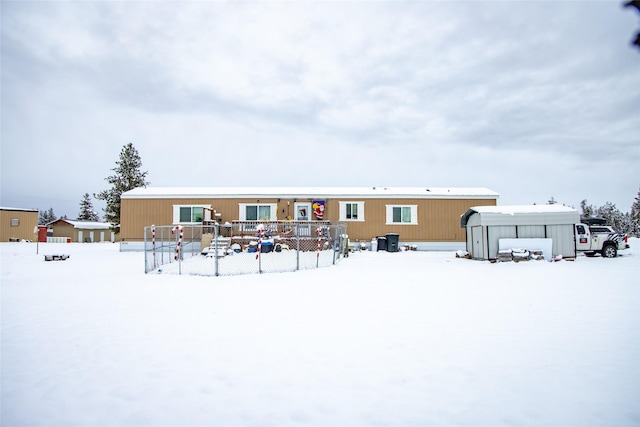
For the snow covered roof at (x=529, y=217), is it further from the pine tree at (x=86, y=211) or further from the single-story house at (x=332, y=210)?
the pine tree at (x=86, y=211)

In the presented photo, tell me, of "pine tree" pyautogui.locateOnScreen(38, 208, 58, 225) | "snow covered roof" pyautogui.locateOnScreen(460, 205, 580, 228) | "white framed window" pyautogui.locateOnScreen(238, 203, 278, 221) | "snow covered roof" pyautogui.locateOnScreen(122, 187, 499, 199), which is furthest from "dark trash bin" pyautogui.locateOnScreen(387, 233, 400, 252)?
"pine tree" pyautogui.locateOnScreen(38, 208, 58, 225)

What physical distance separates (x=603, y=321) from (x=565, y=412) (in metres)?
3.64

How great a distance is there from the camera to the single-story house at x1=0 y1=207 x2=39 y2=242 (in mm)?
39000

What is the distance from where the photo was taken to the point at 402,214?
82.8ft

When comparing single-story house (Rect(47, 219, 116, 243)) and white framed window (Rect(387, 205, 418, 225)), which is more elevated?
white framed window (Rect(387, 205, 418, 225))

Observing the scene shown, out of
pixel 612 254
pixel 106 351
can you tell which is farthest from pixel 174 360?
pixel 612 254

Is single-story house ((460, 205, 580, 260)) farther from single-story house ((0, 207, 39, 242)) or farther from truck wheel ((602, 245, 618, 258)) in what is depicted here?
single-story house ((0, 207, 39, 242))

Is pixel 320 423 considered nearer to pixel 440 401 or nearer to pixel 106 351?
pixel 440 401

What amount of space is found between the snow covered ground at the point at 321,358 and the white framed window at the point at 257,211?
16.2 m

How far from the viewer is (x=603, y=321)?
604 centimetres

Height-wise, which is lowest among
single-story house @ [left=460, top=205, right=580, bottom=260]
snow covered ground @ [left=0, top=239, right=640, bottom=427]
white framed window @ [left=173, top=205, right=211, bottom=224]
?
snow covered ground @ [left=0, top=239, right=640, bottom=427]


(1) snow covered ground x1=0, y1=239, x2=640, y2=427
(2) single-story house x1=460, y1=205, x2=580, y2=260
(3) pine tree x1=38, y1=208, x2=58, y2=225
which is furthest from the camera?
(3) pine tree x1=38, y1=208, x2=58, y2=225

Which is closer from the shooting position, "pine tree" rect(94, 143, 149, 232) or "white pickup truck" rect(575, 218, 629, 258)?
"white pickup truck" rect(575, 218, 629, 258)

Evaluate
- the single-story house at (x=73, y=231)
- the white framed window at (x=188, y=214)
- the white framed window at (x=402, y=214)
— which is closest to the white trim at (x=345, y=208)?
the white framed window at (x=402, y=214)
